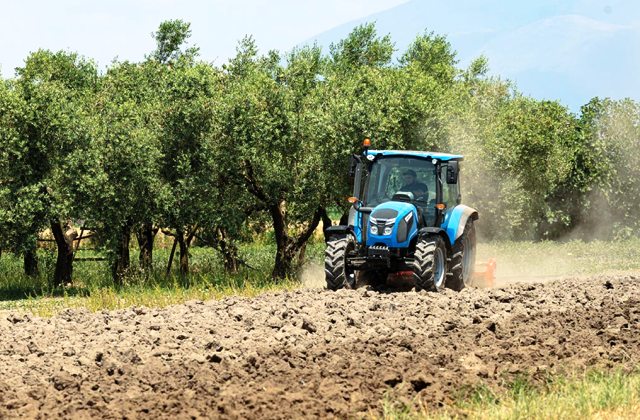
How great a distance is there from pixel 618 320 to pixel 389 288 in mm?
5062

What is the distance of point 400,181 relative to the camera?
1717 centimetres

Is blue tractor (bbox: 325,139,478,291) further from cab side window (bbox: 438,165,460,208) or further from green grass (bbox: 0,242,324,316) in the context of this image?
green grass (bbox: 0,242,324,316)

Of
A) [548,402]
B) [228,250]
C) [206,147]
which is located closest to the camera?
[548,402]

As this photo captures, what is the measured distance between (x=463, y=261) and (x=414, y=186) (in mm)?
2030

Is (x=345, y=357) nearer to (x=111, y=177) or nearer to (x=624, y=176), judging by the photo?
(x=111, y=177)

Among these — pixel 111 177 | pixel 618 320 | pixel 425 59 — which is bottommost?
pixel 618 320

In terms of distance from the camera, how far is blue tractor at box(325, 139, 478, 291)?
1619cm

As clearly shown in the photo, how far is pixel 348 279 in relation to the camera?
17078 millimetres

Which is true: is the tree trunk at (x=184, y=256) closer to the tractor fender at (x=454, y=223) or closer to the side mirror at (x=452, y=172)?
the tractor fender at (x=454, y=223)

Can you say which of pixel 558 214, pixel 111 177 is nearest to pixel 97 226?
pixel 111 177

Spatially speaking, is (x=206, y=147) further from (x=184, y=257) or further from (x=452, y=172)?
(x=452, y=172)

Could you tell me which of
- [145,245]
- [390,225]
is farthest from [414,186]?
[145,245]

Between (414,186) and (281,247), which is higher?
(414,186)

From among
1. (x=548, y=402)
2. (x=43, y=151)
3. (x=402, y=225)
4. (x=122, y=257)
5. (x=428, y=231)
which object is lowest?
(x=548, y=402)
